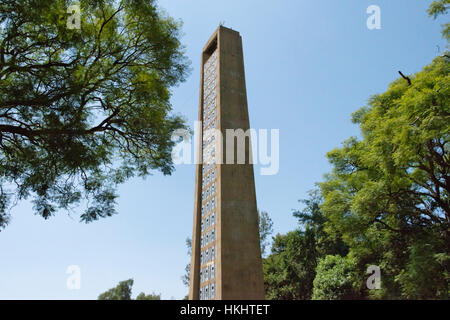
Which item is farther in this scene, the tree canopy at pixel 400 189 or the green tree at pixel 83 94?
the tree canopy at pixel 400 189

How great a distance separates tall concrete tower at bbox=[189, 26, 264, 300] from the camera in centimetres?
1439

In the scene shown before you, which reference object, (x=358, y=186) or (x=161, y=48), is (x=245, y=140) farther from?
(x=161, y=48)

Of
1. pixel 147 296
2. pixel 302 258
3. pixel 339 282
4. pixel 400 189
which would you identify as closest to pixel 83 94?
pixel 400 189

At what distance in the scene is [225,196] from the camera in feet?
51.3

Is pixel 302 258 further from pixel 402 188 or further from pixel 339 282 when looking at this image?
pixel 402 188

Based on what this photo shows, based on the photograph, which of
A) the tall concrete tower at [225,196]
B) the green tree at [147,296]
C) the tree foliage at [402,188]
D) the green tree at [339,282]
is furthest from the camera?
the green tree at [147,296]

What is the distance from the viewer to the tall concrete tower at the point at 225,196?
47.2ft

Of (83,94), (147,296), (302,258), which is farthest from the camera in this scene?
(147,296)

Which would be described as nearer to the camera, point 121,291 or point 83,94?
point 83,94

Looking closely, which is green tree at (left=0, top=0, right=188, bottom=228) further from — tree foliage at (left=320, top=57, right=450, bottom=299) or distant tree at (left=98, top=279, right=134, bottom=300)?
distant tree at (left=98, top=279, right=134, bottom=300)

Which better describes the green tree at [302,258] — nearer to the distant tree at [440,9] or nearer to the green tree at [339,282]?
the green tree at [339,282]

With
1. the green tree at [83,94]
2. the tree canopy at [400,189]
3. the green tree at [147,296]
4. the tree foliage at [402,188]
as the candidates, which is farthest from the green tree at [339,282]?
the green tree at [147,296]

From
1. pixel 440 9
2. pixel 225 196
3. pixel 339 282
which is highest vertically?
pixel 440 9
